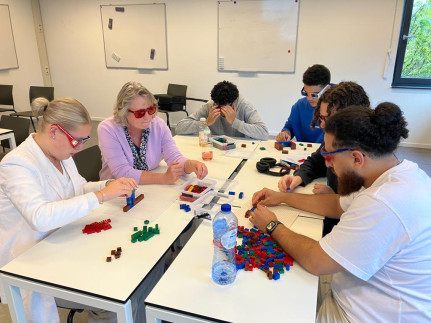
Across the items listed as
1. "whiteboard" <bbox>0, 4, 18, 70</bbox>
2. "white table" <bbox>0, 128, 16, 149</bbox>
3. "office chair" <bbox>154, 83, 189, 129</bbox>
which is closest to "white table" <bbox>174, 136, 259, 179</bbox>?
"white table" <bbox>0, 128, 16, 149</bbox>

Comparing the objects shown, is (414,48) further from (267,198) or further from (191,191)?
(191,191)

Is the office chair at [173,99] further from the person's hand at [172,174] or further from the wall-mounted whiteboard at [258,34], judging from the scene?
the person's hand at [172,174]

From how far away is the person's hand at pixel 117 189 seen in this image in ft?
5.01

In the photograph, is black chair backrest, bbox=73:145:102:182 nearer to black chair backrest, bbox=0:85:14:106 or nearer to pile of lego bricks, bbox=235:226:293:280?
pile of lego bricks, bbox=235:226:293:280

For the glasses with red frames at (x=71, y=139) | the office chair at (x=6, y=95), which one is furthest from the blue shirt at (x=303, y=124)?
the office chair at (x=6, y=95)

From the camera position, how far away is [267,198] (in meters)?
1.73

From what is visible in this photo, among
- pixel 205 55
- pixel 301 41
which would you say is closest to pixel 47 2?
pixel 205 55

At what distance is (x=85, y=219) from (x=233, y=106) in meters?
1.88

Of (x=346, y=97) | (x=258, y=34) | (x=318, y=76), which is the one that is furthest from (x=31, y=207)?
(x=258, y=34)

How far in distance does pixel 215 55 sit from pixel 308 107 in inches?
123

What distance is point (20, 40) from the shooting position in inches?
249

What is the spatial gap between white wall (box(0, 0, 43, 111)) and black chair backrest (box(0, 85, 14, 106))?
709mm

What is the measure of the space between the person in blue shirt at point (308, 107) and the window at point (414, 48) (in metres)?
2.72

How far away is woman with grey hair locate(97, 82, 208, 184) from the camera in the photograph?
2010 millimetres
